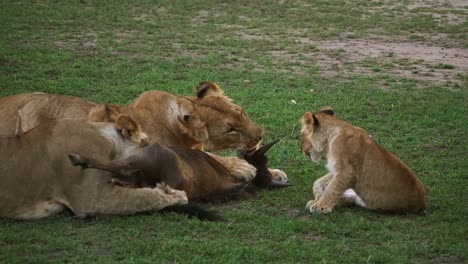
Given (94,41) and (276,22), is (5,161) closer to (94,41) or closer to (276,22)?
(94,41)

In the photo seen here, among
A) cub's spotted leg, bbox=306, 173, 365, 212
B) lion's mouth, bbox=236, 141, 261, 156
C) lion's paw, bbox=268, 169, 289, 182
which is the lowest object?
lion's paw, bbox=268, 169, 289, 182

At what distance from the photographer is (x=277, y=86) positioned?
33.2 feet

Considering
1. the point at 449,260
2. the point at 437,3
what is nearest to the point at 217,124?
the point at 449,260

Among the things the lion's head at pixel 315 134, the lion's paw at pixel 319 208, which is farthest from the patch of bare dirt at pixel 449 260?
the lion's head at pixel 315 134

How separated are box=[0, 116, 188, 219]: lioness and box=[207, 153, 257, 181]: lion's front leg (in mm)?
686

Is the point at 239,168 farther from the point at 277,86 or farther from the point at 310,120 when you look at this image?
the point at 277,86

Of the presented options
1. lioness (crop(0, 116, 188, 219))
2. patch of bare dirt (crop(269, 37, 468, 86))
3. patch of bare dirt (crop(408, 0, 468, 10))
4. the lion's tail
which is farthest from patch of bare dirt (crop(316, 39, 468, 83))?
lioness (crop(0, 116, 188, 219))

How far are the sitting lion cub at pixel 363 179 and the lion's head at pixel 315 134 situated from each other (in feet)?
0.13

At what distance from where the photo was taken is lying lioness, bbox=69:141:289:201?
219 inches

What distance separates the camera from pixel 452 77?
429 inches

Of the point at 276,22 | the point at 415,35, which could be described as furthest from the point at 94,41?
the point at 415,35

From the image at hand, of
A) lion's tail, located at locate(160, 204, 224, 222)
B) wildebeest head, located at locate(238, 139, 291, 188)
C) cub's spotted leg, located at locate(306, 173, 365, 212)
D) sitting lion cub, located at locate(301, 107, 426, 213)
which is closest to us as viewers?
lion's tail, located at locate(160, 204, 224, 222)

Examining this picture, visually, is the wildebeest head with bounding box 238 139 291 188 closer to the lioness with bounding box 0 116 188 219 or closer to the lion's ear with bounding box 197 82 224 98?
the lion's ear with bounding box 197 82 224 98

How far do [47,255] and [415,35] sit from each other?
915 centimetres
